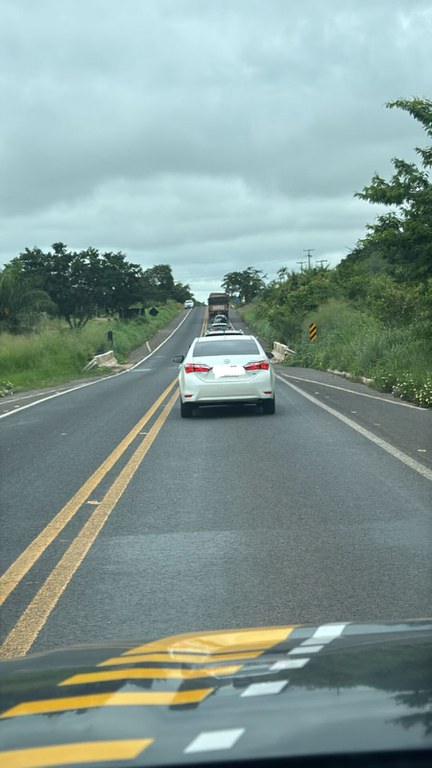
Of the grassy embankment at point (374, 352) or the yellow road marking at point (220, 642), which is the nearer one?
the yellow road marking at point (220, 642)

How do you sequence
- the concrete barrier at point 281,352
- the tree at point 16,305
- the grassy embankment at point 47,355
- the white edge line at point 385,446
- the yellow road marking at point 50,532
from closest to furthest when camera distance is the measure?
the yellow road marking at point 50,532, the white edge line at point 385,446, the grassy embankment at point 47,355, the tree at point 16,305, the concrete barrier at point 281,352

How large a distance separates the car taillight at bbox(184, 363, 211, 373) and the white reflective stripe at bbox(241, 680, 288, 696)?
13.7 m

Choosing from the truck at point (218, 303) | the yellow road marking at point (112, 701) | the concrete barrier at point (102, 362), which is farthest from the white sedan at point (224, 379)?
the truck at point (218, 303)

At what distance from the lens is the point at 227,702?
2.01 m

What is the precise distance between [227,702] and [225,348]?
14.5 metres

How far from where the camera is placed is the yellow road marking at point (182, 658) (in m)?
2.49

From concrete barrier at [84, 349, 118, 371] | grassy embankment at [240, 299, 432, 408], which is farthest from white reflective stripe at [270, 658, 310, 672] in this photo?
concrete barrier at [84, 349, 118, 371]

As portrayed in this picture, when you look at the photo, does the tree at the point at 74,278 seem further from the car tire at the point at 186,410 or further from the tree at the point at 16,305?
the car tire at the point at 186,410

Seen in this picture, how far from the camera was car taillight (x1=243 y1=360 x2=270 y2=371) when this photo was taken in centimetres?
1597

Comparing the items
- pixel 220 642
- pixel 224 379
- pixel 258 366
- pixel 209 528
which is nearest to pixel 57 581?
pixel 209 528

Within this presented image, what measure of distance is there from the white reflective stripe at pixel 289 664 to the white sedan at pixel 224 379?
13.4m

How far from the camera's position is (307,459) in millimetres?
11133

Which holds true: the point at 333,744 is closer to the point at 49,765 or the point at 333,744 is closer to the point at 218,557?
the point at 49,765

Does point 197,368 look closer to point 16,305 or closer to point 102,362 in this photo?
point 102,362
